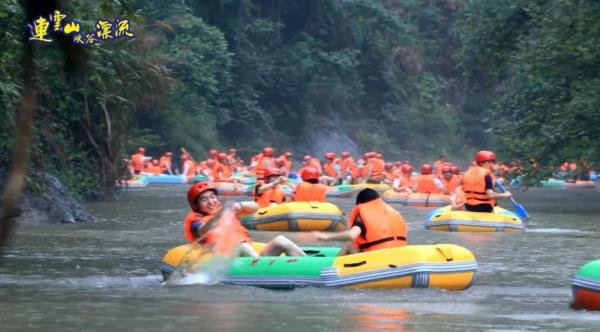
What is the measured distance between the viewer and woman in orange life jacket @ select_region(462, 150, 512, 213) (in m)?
18.4

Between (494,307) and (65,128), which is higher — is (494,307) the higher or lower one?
the lower one

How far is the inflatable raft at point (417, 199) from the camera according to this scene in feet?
88.8

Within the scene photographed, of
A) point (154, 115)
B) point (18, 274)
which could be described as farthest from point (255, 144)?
point (18, 274)

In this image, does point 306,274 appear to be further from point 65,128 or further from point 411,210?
point 411,210

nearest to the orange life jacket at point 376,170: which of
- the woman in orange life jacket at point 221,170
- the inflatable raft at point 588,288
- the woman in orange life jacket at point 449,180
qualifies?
the woman in orange life jacket at point 221,170

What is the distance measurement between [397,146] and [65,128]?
3143 cm

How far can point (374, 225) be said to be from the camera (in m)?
10.8

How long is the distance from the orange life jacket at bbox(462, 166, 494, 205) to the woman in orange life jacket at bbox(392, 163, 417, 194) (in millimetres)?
9704

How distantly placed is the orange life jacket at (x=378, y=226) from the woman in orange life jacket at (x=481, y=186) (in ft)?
24.2

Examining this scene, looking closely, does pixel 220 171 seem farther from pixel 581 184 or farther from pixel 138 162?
pixel 581 184

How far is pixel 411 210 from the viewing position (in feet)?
85.0

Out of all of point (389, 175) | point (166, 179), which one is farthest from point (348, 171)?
point (166, 179)

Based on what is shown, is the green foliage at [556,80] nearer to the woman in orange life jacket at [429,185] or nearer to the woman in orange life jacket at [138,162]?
the woman in orange life jacket at [429,185]

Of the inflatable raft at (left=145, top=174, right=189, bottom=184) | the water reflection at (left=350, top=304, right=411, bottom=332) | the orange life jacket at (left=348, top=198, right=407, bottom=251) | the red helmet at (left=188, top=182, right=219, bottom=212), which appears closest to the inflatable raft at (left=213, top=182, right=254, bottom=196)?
the inflatable raft at (left=145, top=174, right=189, bottom=184)
